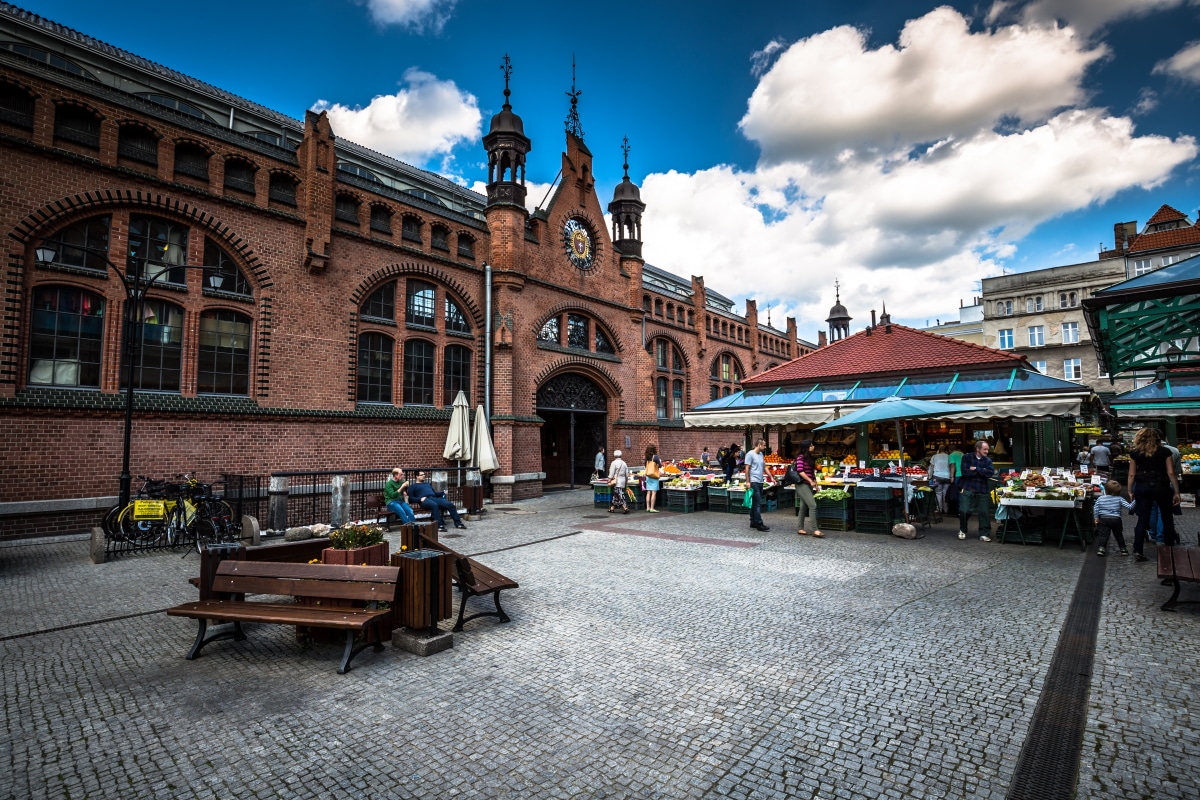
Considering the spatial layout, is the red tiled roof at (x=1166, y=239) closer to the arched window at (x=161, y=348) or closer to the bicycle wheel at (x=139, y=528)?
the arched window at (x=161, y=348)

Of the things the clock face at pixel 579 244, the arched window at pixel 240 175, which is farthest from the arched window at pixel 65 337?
the clock face at pixel 579 244

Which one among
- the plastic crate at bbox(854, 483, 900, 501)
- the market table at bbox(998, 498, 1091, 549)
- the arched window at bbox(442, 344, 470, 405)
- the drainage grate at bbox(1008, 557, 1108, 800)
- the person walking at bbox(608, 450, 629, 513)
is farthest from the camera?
the arched window at bbox(442, 344, 470, 405)

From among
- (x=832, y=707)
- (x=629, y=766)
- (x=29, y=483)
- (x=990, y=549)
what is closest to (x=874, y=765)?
(x=832, y=707)

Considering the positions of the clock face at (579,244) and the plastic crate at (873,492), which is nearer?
the plastic crate at (873,492)

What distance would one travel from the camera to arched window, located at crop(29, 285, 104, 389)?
35.9 feet

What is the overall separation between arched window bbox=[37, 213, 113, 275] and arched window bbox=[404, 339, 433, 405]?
700 centimetres

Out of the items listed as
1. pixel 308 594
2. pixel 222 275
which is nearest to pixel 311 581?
pixel 308 594

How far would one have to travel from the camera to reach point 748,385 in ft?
66.6

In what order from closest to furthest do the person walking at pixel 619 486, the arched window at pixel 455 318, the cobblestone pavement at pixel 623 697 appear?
1. the cobblestone pavement at pixel 623 697
2. the person walking at pixel 619 486
3. the arched window at pixel 455 318

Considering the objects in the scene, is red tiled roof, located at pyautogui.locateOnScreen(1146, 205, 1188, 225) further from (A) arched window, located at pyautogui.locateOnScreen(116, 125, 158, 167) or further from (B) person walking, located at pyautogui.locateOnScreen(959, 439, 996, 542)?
(A) arched window, located at pyautogui.locateOnScreen(116, 125, 158, 167)

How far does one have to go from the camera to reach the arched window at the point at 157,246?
39.5 ft

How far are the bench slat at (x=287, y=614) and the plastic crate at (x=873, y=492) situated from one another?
9.41m

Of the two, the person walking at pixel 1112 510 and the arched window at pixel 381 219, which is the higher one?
the arched window at pixel 381 219

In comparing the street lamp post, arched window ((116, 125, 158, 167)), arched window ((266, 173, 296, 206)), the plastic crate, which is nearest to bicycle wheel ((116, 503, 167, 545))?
the street lamp post
